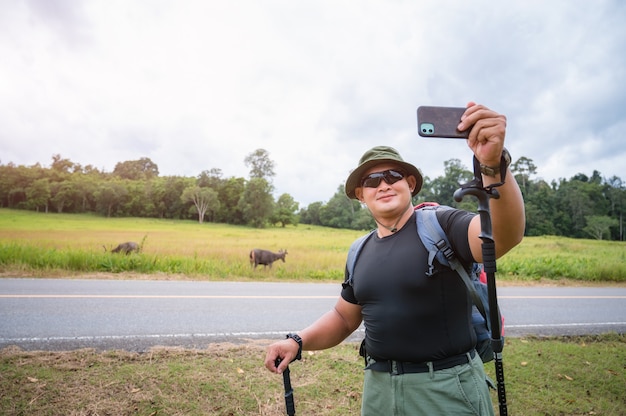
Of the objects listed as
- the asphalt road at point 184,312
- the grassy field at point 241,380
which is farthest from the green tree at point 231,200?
the grassy field at point 241,380

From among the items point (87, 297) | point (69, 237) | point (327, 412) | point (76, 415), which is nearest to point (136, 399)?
point (76, 415)

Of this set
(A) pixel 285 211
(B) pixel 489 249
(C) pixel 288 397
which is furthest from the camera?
(A) pixel 285 211

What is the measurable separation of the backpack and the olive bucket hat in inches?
8.2

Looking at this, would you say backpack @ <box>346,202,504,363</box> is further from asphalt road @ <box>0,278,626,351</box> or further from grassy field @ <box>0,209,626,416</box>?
asphalt road @ <box>0,278,626,351</box>

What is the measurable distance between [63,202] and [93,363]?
1631 centimetres

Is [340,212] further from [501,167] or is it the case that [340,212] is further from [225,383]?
[501,167]

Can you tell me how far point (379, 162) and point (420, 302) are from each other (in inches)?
29.7

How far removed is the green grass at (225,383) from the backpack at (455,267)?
5.62 ft

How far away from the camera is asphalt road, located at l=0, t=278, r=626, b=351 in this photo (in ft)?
15.7

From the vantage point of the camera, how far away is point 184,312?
244 inches

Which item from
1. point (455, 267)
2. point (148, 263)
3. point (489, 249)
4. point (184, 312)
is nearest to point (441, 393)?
point (455, 267)

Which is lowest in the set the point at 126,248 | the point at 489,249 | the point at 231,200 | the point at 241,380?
the point at 241,380

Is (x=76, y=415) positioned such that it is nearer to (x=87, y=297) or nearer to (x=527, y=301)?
(x=87, y=297)

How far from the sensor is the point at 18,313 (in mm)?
5629
